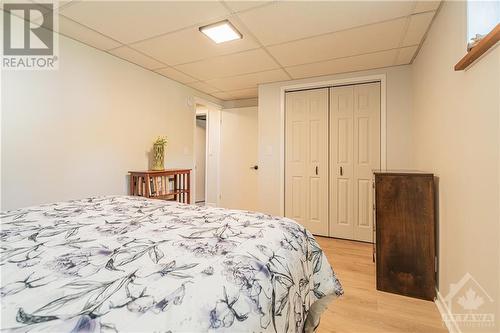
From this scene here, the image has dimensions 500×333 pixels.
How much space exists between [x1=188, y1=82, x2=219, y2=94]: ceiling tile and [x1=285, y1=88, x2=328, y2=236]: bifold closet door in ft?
4.01

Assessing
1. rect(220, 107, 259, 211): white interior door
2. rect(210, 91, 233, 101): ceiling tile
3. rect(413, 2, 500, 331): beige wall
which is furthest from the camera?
rect(220, 107, 259, 211): white interior door

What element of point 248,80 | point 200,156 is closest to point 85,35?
point 248,80

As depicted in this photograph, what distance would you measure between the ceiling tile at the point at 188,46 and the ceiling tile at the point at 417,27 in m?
1.35

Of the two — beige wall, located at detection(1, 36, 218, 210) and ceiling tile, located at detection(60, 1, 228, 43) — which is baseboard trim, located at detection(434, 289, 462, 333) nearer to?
ceiling tile, located at detection(60, 1, 228, 43)

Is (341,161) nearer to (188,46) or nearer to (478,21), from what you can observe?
(478,21)

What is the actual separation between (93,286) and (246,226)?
2.14 ft

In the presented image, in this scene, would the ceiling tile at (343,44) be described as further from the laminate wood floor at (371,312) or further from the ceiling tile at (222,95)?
the laminate wood floor at (371,312)

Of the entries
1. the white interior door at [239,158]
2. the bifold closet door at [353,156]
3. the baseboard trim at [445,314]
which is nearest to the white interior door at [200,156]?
the white interior door at [239,158]

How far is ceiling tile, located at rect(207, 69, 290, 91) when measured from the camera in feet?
11.0

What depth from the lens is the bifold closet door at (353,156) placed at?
319 centimetres

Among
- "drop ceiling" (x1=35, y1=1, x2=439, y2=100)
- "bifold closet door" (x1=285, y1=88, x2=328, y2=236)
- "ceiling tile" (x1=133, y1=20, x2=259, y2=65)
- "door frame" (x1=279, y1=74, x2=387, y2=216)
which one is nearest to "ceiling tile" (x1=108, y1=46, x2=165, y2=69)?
"drop ceiling" (x1=35, y1=1, x2=439, y2=100)

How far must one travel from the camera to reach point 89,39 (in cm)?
238

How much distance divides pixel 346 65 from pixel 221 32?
1586mm

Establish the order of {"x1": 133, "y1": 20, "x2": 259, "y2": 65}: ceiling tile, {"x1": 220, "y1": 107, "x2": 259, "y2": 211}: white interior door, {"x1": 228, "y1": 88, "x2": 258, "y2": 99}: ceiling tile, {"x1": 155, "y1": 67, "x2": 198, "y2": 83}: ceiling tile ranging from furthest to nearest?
{"x1": 220, "y1": 107, "x2": 259, "y2": 211}: white interior door < {"x1": 228, "y1": 88, "x2": 258, "y2": 99}: ceiling tile < {"x1": 155, "y1": 67, "x2": 198, "y2": 83}: ceiling tile < {"x1": 133, "y1": 20, "x2": 259, "y2": 65}: ceiling tile
